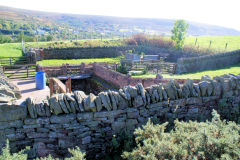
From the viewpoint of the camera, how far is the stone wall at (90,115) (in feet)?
15.0

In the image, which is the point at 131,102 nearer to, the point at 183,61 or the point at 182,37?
the point at 183,61

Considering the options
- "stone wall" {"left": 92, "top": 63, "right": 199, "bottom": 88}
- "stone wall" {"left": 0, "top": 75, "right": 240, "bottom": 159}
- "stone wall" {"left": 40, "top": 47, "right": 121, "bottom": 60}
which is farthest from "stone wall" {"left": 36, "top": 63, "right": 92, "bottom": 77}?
"stone wall" {"left": 0, "top": 75, "right": 240, "bottom": 159}

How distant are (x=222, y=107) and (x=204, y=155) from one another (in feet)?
9.64

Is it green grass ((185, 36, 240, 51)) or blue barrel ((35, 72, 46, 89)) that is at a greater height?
Result: green grass ((185, 36, 240, 51))

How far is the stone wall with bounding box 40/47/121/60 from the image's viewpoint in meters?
31.1

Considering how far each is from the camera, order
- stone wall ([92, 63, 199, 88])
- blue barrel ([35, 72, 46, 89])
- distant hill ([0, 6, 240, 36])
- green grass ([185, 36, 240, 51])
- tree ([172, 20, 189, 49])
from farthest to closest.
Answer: distant hill ([0, 6, 240, 36])
tree ([172, 20, 189, 49])
green grass ([185, 36, 240, 51])
blue barrel ([35, 72, 46, 89])
stone wall ([92, 63, 199, 88])

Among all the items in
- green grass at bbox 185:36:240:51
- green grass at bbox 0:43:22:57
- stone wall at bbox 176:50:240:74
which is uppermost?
green grass at bbox 185:36:240:51

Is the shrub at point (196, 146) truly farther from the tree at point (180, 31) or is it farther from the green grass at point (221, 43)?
the tree at point (180, 31)

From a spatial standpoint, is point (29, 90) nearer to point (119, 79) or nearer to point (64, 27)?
point (119, 79)

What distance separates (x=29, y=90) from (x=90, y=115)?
38.5 feet

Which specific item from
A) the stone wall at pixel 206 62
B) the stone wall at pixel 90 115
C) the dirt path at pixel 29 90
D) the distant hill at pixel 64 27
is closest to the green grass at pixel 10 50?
the dirt path at pixel 29 90

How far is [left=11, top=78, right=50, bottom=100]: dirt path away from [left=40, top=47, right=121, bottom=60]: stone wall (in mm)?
13329

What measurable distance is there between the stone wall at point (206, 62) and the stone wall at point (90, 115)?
1205 centimetres

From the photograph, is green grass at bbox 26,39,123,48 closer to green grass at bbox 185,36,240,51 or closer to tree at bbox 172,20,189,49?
tree at bbox 172,20,189,49
